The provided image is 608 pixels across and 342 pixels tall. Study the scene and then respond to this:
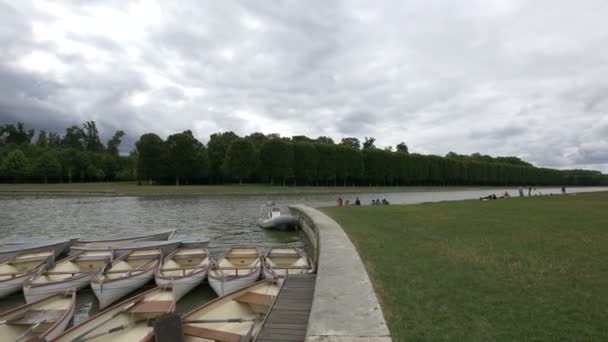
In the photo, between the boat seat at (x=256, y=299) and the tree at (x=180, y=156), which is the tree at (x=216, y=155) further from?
the boat seat at (x=256, y=299)

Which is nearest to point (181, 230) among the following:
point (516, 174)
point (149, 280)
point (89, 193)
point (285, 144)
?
point (149, 280)

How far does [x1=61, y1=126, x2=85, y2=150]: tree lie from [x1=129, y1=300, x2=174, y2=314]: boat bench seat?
185m

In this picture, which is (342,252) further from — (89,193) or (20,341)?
(89,193)

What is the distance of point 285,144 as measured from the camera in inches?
3740

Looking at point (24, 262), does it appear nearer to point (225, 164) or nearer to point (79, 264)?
point (79, 264)

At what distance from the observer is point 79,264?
14406mm

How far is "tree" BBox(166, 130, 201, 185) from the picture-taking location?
92125mm

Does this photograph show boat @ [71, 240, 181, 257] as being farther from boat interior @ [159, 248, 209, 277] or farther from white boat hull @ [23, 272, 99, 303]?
white boat hull @ [23, 272, 99, 303]

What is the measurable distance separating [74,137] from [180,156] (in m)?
107

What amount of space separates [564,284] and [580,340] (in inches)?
121

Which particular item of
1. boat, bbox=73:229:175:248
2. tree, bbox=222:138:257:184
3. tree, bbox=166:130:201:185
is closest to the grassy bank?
tree, bbox=166:130:201:185

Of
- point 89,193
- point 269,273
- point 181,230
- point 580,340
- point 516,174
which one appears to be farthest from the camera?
point 516,174

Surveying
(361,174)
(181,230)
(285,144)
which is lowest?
(181,230)

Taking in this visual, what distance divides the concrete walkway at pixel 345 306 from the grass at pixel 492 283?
29 centimetres
